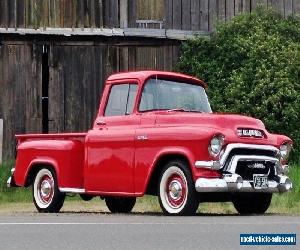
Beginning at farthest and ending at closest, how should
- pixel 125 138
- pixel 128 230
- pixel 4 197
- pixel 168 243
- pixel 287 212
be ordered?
pixel 4 197 → pixel 287 212 → pixel 125 138 → pixel 128 230 → pixel 168 243

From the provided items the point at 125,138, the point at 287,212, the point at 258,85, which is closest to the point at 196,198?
the point at 125,138

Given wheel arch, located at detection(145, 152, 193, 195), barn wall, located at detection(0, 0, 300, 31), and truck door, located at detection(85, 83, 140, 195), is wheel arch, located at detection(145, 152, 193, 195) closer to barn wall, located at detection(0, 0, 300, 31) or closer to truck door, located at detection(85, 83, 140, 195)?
truck door, located at detection(85, 83, 140, 195)

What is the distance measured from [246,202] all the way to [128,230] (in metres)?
4.82

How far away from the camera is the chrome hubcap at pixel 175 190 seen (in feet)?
49.9

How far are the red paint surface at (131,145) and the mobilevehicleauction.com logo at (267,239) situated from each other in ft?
12.2

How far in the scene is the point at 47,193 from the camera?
17.8 meters

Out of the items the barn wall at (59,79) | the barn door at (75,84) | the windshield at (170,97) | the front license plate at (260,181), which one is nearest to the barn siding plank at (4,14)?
the barn wall at (59,79)

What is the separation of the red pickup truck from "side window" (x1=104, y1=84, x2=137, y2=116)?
0.02 meters

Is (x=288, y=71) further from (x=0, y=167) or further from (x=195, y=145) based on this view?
(x=195, y=145)

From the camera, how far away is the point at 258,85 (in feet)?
93.6

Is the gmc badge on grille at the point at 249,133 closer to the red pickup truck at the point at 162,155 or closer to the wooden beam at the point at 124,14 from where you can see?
the red pickup truck at the point at 162,155

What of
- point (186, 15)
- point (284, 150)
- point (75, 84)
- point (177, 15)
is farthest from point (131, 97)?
point (186, 15)

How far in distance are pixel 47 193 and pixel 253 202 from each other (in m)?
3.58

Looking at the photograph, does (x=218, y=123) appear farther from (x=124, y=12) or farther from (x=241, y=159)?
(x=124, y=12)
